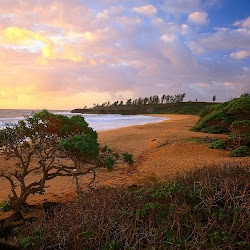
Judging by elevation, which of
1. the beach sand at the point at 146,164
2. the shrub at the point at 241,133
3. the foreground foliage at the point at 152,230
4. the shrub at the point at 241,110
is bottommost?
the beach sand at the point at 146,164

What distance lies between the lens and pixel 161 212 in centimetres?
356

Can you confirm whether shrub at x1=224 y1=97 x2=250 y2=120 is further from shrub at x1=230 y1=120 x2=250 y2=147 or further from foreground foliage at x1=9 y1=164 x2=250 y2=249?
foreground foliage at x1=9 y1=164 x2=250 y2=249

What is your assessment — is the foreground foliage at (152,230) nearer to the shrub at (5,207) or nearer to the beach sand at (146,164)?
the beach sand at (146,164)

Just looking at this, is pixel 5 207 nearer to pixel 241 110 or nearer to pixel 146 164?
pixel 146 164

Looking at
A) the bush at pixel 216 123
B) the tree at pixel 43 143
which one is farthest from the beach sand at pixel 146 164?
Answer: the bush at pixel 216 123

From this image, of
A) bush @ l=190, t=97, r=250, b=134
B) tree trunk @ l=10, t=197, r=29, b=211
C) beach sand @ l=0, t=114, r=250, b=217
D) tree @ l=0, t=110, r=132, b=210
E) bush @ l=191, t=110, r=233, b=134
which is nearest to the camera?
tree @ l=0, t=110, r=132, b=210

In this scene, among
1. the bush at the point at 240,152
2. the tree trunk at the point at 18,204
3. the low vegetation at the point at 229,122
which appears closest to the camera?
the tree trunk at the point at 18,204

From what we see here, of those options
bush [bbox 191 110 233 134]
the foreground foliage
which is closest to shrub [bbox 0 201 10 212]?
the foreground foliage

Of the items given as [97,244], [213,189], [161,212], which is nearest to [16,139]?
[97,244]

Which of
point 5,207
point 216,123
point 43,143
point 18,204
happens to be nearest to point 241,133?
point 216,123

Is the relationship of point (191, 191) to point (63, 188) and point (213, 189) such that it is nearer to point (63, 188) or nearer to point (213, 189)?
point (213, 189)

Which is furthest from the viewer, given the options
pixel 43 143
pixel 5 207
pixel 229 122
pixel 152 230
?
pixel 229 122

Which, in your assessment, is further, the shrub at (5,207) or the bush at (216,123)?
the bush at (216,123)

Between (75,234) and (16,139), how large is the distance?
319 centimetres
